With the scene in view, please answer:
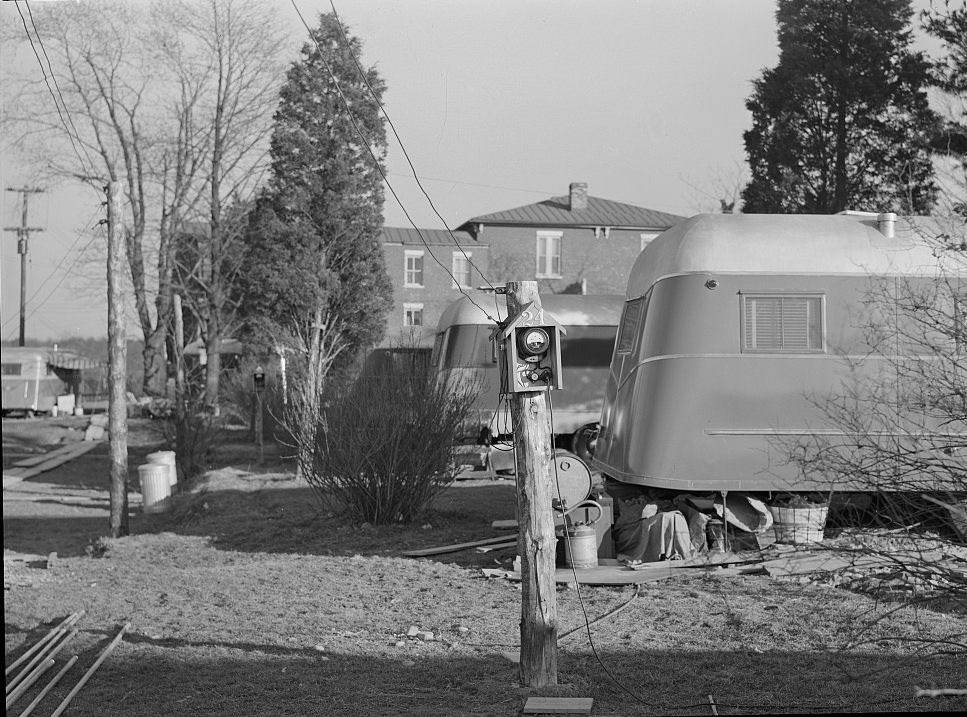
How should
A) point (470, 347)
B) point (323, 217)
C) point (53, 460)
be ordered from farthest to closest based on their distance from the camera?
point (323, 217), point (53, 460), point (470, 347)

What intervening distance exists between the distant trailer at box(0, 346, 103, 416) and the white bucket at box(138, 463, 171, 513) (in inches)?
841

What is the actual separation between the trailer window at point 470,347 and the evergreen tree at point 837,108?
27.9 ft

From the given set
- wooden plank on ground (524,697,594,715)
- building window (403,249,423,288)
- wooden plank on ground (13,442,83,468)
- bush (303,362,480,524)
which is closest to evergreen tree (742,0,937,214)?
bush (303,362,480,524)

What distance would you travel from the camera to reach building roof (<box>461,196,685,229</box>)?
115 ft

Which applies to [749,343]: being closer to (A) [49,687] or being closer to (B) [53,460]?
(A) [49,687]

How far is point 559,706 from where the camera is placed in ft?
18.5

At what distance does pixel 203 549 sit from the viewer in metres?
12.1

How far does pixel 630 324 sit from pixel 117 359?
7.40 meters

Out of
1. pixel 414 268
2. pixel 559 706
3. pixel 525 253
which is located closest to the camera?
pixel 559 706

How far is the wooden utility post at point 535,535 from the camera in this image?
6.06m

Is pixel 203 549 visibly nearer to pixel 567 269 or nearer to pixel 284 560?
pixel 284 560

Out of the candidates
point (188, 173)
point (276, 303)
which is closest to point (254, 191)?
point (188, 173)

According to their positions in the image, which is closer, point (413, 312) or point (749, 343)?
point (749, 343)

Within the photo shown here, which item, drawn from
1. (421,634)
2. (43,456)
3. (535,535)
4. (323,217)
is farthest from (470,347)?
(43,456)
